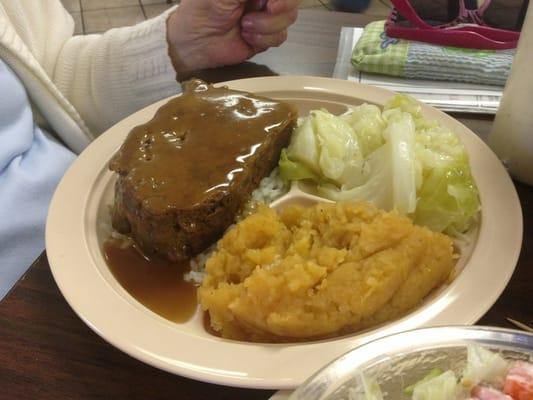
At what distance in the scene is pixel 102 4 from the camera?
4.44 metres

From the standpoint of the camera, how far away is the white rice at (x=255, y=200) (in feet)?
3.62

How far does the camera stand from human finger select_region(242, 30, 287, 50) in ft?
5.41

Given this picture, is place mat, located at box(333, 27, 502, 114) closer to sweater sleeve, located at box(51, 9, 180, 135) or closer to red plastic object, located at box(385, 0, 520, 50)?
red plastic object, located at box(385, 0, 520, 50)

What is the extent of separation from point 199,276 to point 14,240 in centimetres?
45

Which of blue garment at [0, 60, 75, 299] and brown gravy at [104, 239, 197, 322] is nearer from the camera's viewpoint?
brown gravy at [104, 239, 197, 322]

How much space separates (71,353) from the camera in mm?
911

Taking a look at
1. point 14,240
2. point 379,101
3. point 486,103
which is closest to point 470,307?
point 379,101

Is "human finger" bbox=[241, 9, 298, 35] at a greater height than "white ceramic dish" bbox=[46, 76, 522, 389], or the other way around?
"human finger" bbox=[241, 9, 298, 35]

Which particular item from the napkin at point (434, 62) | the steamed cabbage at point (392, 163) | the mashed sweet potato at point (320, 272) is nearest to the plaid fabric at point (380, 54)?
the napkin at point (434, 62)

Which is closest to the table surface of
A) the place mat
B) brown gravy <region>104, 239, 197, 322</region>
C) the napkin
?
brown gravy <region>104, 239, 197, 322</region>

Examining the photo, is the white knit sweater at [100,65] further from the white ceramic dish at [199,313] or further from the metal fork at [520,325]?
the metal fork at [520,325]

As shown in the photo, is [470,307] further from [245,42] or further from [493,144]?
[245,42]

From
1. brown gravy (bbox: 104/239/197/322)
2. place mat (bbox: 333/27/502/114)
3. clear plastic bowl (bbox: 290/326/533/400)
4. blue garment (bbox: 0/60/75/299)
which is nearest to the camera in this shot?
clear plastic bowl (bbox: 290/326/533/400)

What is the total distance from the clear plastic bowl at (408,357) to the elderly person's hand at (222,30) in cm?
114
